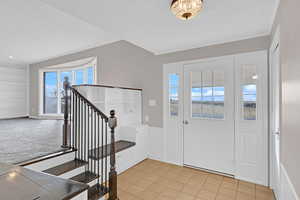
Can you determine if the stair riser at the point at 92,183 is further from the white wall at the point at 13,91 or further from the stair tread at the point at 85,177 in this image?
the white wall at the point at 13,91

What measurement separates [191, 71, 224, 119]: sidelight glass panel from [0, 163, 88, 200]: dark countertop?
2573 millimetres

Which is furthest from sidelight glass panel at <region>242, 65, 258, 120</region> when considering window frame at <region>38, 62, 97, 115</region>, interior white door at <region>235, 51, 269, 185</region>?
window frame at <region>38, 62, 97, 115</region>

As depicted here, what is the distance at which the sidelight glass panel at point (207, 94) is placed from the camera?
287 centimetres

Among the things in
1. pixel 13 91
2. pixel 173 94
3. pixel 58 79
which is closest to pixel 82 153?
pixel 173 94

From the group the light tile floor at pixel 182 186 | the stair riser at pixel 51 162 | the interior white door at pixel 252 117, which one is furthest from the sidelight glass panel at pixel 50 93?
the interior white door at pixel 252 117

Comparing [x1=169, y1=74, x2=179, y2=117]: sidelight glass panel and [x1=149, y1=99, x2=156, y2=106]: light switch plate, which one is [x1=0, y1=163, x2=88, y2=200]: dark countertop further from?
[x1=149, y1=99, x2=156, y2=106]: light switch plate

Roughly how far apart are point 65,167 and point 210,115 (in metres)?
2.63

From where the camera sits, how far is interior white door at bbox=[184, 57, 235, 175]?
2783 mm

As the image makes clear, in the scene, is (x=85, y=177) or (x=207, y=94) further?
(x=207, y=94)

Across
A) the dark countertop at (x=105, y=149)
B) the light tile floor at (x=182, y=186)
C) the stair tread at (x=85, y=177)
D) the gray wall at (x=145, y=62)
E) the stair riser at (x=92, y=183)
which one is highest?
the gray wall at (x=145, y=62)

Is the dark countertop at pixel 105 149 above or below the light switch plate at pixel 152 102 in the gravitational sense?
below

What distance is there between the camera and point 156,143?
357cm

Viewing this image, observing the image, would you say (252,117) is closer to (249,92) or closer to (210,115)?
(249,92)

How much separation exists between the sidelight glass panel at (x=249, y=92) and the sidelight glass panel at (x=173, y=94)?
1239mm
